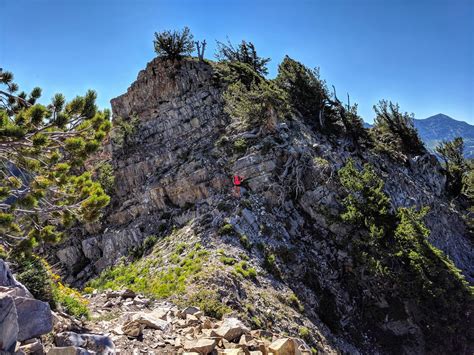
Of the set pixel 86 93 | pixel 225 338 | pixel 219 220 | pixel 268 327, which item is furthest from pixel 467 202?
pixel 86 93

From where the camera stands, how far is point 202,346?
7.54m

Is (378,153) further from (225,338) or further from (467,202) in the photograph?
(225,338)

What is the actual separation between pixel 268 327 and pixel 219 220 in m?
7.89

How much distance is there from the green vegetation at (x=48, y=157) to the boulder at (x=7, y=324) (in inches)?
202

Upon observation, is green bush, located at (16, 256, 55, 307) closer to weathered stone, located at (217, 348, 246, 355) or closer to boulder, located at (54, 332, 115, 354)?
boulder, located at (54, 332, 115, 354)

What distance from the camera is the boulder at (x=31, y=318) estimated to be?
6.05 m

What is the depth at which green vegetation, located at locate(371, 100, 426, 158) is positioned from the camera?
32.0m

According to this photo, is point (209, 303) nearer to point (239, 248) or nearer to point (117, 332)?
point (117, 332)

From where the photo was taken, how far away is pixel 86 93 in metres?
10.5

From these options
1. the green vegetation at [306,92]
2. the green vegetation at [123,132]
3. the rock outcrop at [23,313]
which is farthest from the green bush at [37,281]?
the green vegetation at [306,92]

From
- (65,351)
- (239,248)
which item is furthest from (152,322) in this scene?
(239,248)

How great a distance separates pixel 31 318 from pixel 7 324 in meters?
1.13

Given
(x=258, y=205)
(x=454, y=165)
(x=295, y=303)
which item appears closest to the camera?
(x=295, y=303)

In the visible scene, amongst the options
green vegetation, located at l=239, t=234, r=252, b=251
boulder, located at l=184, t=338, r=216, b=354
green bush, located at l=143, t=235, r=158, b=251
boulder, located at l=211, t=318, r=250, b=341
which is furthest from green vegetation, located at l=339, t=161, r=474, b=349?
boulder, located at l=184, t=338, r=216, b=354
